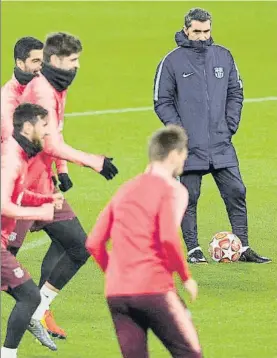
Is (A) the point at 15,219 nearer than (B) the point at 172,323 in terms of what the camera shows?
No

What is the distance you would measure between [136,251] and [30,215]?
4.91 ft

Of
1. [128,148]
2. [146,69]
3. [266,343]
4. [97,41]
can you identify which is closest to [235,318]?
[266,343]

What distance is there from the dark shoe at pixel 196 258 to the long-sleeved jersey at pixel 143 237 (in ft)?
17.3

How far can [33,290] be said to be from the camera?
11281 mm

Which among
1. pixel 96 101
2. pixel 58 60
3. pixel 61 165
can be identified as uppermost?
pixel 58 60

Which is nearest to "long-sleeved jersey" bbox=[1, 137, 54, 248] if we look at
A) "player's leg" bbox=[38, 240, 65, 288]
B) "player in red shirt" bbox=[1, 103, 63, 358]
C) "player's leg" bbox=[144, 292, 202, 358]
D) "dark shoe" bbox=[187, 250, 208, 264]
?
"player in red shirt" bbox=[1, 103, 63, 358]

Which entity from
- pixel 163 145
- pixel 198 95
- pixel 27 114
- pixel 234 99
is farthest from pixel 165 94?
pixel 163 145

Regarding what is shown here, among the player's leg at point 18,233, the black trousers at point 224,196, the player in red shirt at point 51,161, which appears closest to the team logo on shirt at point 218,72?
the black trousers at point 224,196

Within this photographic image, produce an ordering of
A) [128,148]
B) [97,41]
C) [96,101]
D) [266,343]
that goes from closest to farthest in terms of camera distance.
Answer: [266,343], [128,148], [96,101], [97,41]

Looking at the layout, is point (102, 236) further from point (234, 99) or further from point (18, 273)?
point (234, 99)

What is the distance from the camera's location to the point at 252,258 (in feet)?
49.4

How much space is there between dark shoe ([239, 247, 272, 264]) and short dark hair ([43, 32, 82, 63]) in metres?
3.55

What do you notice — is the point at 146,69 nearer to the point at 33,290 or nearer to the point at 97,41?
the point at 97,41

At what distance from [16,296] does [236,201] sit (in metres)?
4.16
